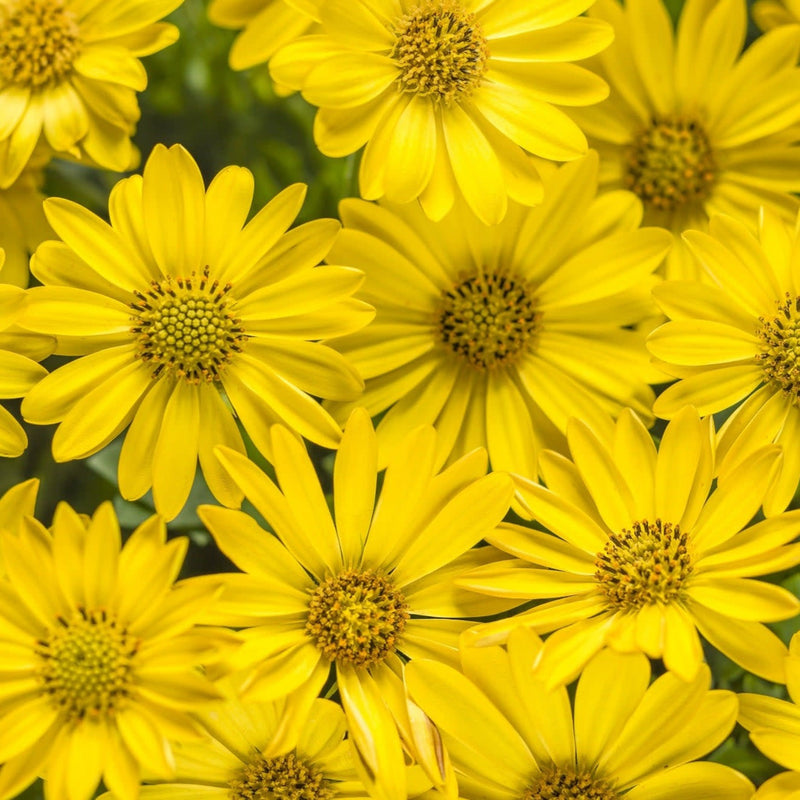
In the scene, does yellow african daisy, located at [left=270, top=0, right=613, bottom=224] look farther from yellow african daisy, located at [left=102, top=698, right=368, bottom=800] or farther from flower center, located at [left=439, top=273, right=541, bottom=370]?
yellow african daisy, located at [left=102, top=698, right=368, bottom=800]

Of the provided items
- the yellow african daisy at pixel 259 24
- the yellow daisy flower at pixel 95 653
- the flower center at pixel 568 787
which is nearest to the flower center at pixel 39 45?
the yellow african daisy at pixel 259 24

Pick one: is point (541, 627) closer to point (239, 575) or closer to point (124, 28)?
point (239, 575)

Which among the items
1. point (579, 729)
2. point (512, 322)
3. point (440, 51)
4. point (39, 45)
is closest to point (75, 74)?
point (39, 45)

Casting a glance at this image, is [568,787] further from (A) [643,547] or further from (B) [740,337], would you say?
(B) [740,337]

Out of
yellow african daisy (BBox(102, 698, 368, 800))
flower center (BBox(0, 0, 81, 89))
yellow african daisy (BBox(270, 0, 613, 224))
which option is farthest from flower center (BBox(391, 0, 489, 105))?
yellow african daisy (BBox(102, 698, 368, 800))

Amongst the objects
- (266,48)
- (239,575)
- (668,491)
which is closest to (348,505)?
(239,575)

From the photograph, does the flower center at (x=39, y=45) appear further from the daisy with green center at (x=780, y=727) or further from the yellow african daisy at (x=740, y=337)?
the daisy with green center at (x=780, y=727)
